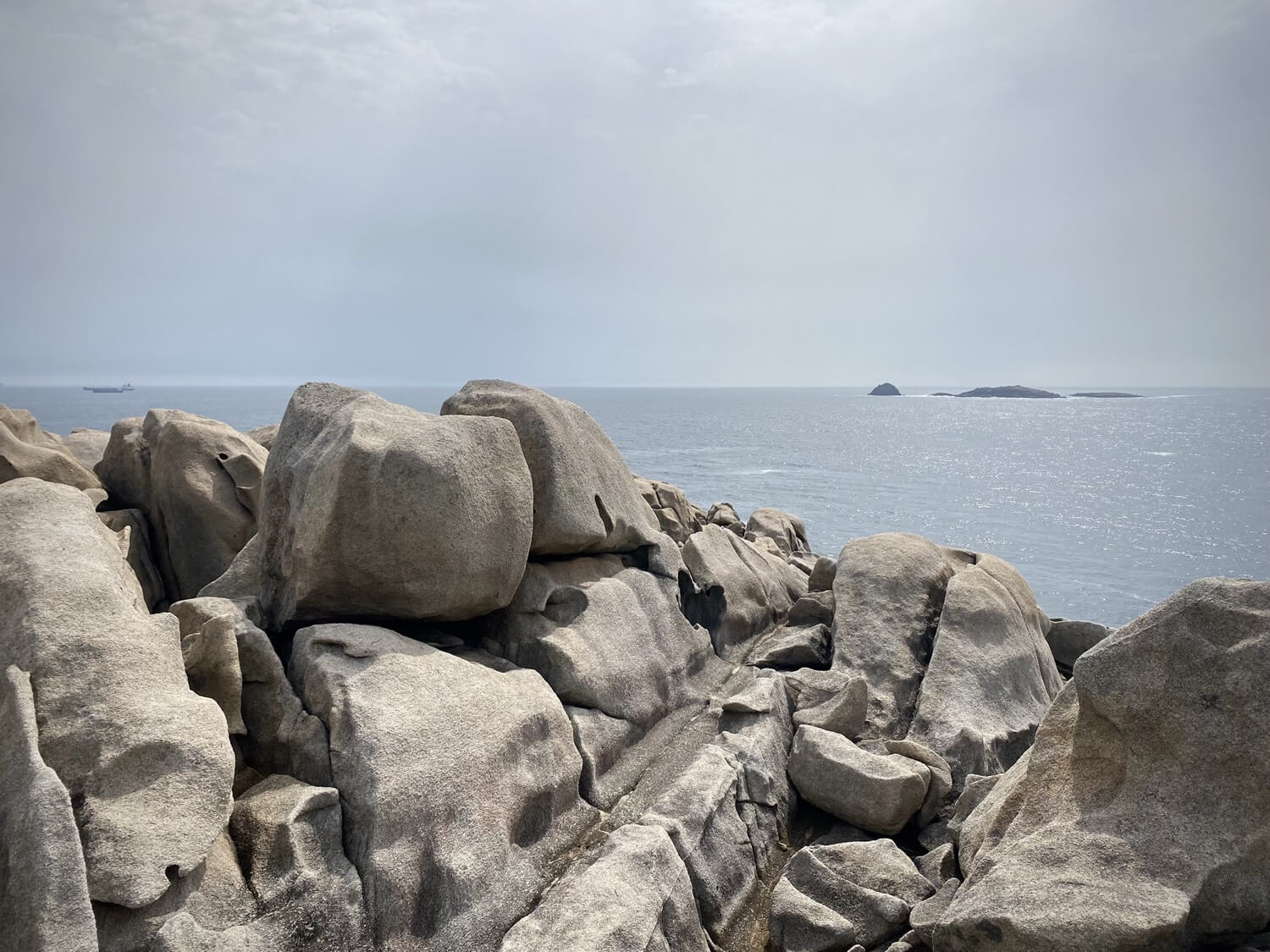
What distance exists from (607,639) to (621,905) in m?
3.58

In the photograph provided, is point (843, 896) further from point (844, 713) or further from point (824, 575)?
point (824, 575)

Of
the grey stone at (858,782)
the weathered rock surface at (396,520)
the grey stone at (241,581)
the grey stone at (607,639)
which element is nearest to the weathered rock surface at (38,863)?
the weathered rock surface at (396,520)

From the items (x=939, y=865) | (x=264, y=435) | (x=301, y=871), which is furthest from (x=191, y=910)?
(x=264, y=435)

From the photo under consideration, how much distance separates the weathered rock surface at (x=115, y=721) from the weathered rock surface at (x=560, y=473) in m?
4.10

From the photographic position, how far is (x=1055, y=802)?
6.26m

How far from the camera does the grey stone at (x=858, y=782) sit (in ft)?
25.9

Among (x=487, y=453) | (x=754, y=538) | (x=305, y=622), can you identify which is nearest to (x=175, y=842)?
(x=305, y=622)

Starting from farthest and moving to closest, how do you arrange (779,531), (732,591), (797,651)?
1. (779,531)
2. (732,591)
3. (797,651)

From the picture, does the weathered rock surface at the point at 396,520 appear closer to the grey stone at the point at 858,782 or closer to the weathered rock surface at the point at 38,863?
the weathered rock surface at the point at 38,863

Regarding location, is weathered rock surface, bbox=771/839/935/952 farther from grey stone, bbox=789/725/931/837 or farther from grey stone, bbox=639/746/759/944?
grey stone, bbox=789/725/931/837

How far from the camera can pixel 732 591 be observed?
1252 centimetres

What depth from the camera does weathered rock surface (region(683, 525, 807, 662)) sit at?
469 inches

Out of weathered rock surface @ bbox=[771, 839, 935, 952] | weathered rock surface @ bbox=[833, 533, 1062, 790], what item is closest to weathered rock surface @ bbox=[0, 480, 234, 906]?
weathered rock surface @ bbox=[771, 839, 935, 952]

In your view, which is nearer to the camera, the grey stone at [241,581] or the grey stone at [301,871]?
the grey stone at [301,871]
